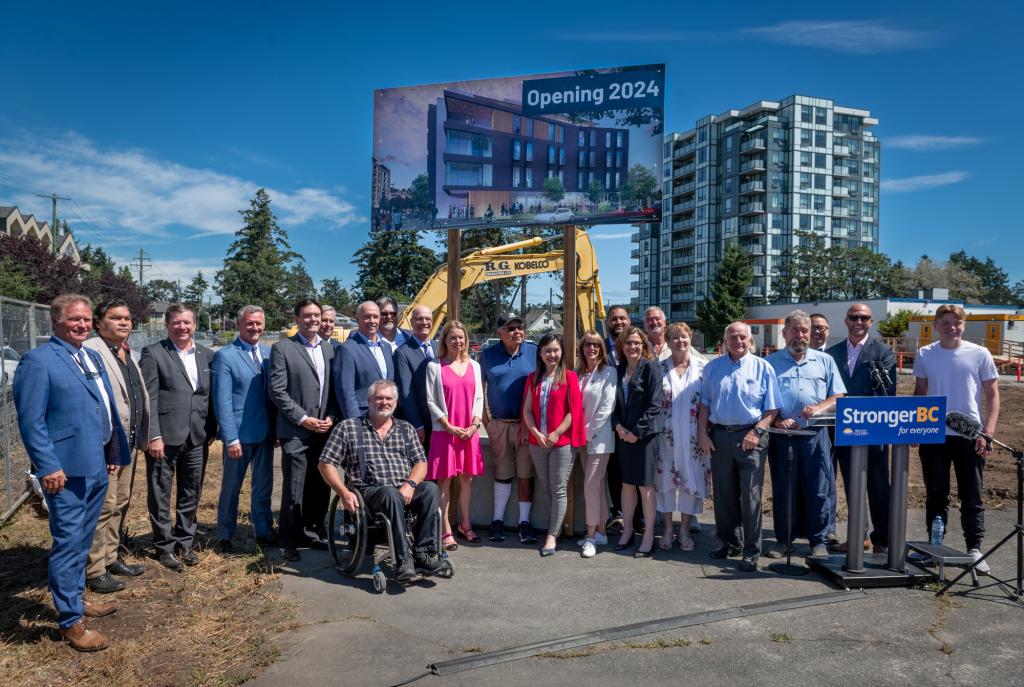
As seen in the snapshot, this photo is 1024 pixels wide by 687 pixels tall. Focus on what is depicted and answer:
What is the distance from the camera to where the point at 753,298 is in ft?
249

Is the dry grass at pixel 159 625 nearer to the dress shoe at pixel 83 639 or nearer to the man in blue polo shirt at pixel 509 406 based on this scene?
the dress shoe at pixel 83 639

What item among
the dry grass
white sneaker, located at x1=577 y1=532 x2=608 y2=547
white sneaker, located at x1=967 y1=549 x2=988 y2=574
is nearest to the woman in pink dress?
white sneaker, located at x1=577 y1=532 x2=608 y2=547

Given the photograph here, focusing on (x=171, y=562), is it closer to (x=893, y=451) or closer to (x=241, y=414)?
(x=241, y=414)

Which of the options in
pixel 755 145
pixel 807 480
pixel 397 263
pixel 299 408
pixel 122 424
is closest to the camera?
pixel 122 424

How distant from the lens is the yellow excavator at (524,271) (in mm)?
11688

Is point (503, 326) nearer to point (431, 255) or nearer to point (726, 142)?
point (431, 255)

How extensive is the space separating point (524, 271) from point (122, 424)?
26.6ft

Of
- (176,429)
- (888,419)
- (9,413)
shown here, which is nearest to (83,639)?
(176,429)

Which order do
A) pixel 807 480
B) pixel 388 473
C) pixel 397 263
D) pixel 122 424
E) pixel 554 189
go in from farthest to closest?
1. pixel 397 263
2. pixel 554 189
3. pixel 807 480
4. pixel 388 473
5. pixel 122 424

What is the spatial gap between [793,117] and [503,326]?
8004cm

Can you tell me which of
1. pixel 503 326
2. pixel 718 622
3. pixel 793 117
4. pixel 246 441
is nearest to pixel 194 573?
pixel 246 441

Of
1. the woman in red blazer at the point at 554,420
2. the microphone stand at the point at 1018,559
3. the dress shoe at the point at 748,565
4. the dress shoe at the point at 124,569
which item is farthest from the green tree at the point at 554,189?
the dress shoe at the point at 124,569

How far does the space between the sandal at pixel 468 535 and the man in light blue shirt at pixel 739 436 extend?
2.06 meters

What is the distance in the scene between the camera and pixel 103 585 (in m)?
4.74
